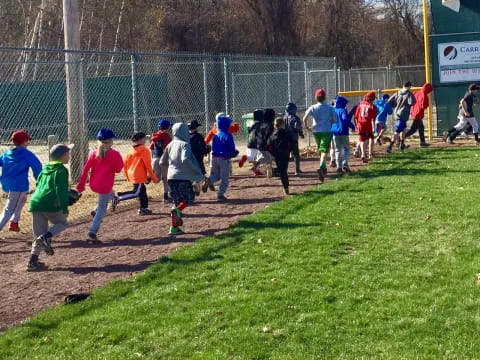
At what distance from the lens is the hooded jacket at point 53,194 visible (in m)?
8.55

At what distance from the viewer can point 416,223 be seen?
9.89m

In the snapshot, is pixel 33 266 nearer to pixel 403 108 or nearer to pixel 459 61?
pixel 403 108

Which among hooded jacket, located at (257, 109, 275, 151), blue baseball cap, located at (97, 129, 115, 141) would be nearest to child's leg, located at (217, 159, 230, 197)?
hooded jacket, located at (257, 109, 275, 151)

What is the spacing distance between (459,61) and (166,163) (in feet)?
44.5

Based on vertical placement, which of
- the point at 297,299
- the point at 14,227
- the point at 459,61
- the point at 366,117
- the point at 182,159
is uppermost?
the point at 459,61

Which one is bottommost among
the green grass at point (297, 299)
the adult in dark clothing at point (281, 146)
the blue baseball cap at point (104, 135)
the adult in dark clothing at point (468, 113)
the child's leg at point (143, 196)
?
the green grass at point (297, 299)

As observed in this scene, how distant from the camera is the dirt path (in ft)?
24.9

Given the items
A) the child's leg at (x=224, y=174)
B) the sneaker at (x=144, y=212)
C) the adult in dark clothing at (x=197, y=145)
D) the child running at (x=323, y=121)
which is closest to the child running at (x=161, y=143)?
the adult in dark clothing at (x=197, y=145)

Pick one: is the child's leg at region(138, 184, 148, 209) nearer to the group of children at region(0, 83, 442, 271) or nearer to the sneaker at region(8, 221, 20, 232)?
the group of children at region(0, 83, 442, 271)

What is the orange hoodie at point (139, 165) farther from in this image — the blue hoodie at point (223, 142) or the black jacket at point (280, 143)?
the black jacket at point (280, 143)

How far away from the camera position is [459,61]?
2208 cm

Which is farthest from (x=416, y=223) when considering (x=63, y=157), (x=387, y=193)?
(x=63, y=157)

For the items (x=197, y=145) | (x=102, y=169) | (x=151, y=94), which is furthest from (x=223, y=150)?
(x=151, y=94)

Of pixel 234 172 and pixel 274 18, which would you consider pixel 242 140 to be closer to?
pixel 234 172
